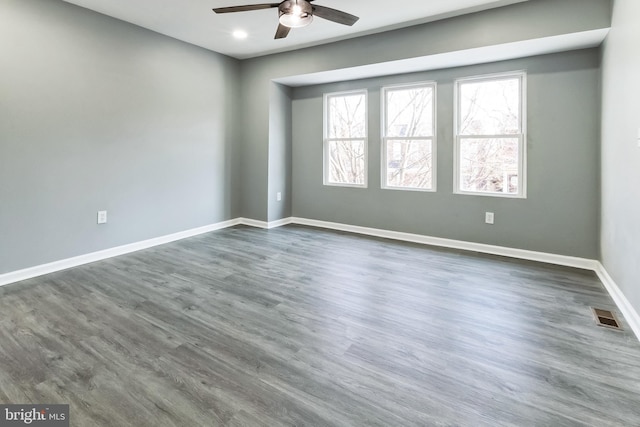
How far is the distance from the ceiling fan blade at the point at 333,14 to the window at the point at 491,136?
1956mm

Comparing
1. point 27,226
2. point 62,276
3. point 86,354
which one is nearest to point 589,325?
point 86,354

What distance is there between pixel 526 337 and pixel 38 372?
283 cm

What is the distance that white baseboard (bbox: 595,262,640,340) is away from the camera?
2.25m

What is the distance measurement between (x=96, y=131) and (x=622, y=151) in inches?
195

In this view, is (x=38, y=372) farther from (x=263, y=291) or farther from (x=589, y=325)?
(x=589, y=325)

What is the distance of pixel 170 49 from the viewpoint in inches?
173

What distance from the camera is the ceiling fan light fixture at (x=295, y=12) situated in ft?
9.01

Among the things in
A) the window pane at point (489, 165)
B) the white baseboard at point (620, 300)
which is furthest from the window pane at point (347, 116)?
the white baseboard at point (620, 300)

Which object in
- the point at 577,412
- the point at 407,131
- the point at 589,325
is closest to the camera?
the point at 577,412

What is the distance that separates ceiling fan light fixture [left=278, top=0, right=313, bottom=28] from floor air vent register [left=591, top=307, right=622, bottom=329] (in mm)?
3208

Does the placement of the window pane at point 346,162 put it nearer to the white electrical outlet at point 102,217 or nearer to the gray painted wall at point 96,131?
the gray painted wall at point 96,131

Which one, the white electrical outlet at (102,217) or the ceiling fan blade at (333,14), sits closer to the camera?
the ceiling fan blade at (333,14)

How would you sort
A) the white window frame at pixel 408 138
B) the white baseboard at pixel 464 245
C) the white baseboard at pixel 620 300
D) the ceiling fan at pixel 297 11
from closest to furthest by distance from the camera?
the white baseboard at pixel 620 300 → the ceiling fan at pixel 297 11 → the white baseboard at pixel 464 245 → the white window frame at pixel 408 138

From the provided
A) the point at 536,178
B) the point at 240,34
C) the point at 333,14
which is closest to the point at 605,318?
the point at 536,178
